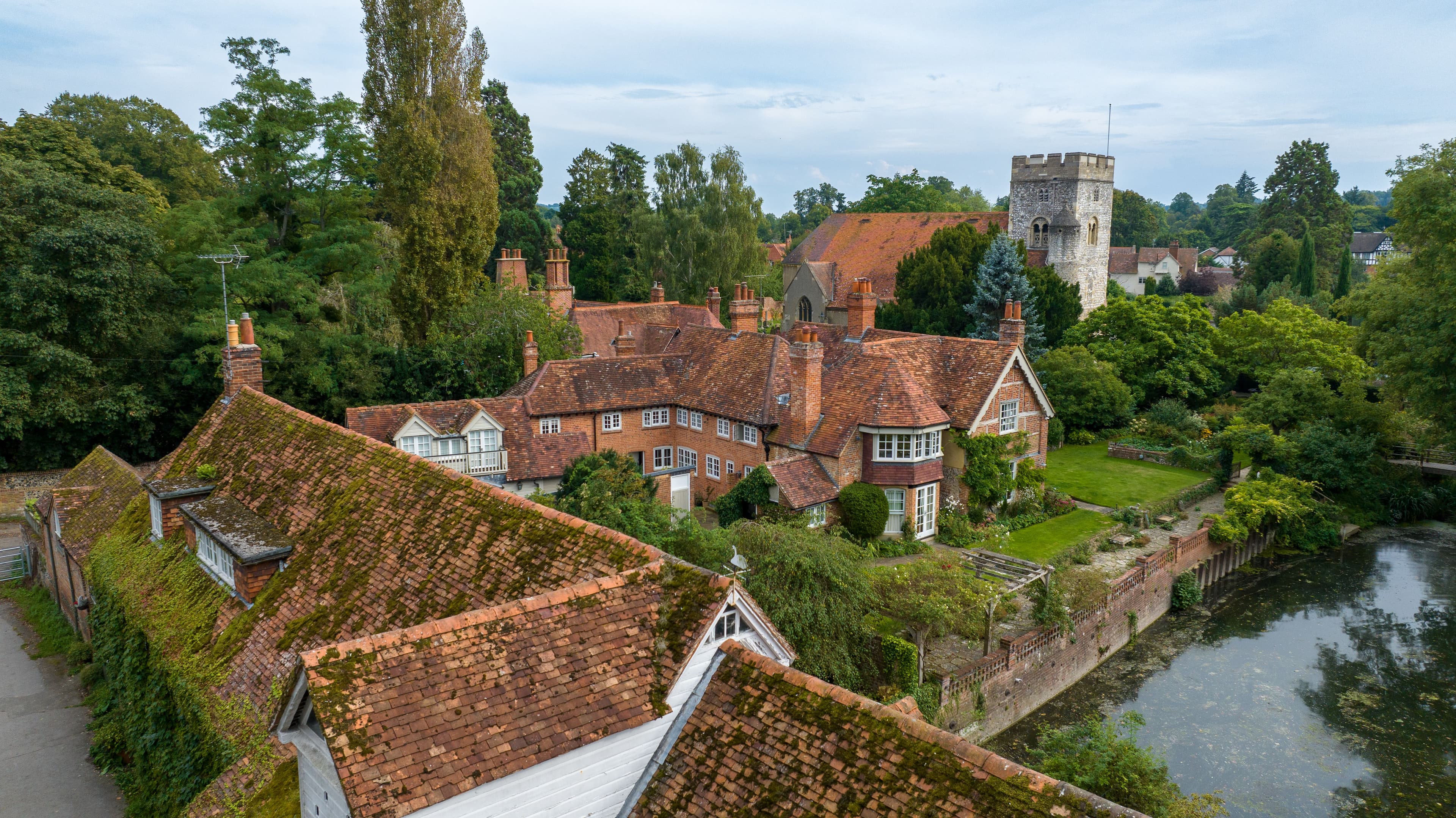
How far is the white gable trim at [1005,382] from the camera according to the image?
33.5 meters

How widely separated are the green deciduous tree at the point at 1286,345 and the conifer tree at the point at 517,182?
51527mm

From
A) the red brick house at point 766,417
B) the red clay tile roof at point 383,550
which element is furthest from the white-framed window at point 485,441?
the red clay tile roof at point 383,550

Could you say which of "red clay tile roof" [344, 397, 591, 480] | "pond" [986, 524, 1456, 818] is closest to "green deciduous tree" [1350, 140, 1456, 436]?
"pond" [986, 524, 1456, 818]

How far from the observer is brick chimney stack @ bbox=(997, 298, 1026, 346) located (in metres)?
36.5

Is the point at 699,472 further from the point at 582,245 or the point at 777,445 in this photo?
the point at 582,245

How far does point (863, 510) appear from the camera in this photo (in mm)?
31047

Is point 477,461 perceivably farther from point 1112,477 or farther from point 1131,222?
point 1131,222

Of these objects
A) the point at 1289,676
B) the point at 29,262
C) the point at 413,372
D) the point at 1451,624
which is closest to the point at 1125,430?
the point at 1451,624

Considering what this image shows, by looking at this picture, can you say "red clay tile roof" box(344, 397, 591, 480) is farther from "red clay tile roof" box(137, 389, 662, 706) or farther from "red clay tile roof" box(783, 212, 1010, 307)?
"red clay tile roof" box(783, 212, 1010, 307)

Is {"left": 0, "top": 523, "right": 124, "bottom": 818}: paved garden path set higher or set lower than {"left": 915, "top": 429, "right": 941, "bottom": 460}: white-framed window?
lower

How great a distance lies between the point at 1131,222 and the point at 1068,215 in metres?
76.5

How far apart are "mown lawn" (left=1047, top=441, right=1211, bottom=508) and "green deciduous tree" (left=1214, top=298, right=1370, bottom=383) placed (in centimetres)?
983

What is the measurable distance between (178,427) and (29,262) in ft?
29.3

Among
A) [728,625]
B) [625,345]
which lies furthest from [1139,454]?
Answer: [728,625]
